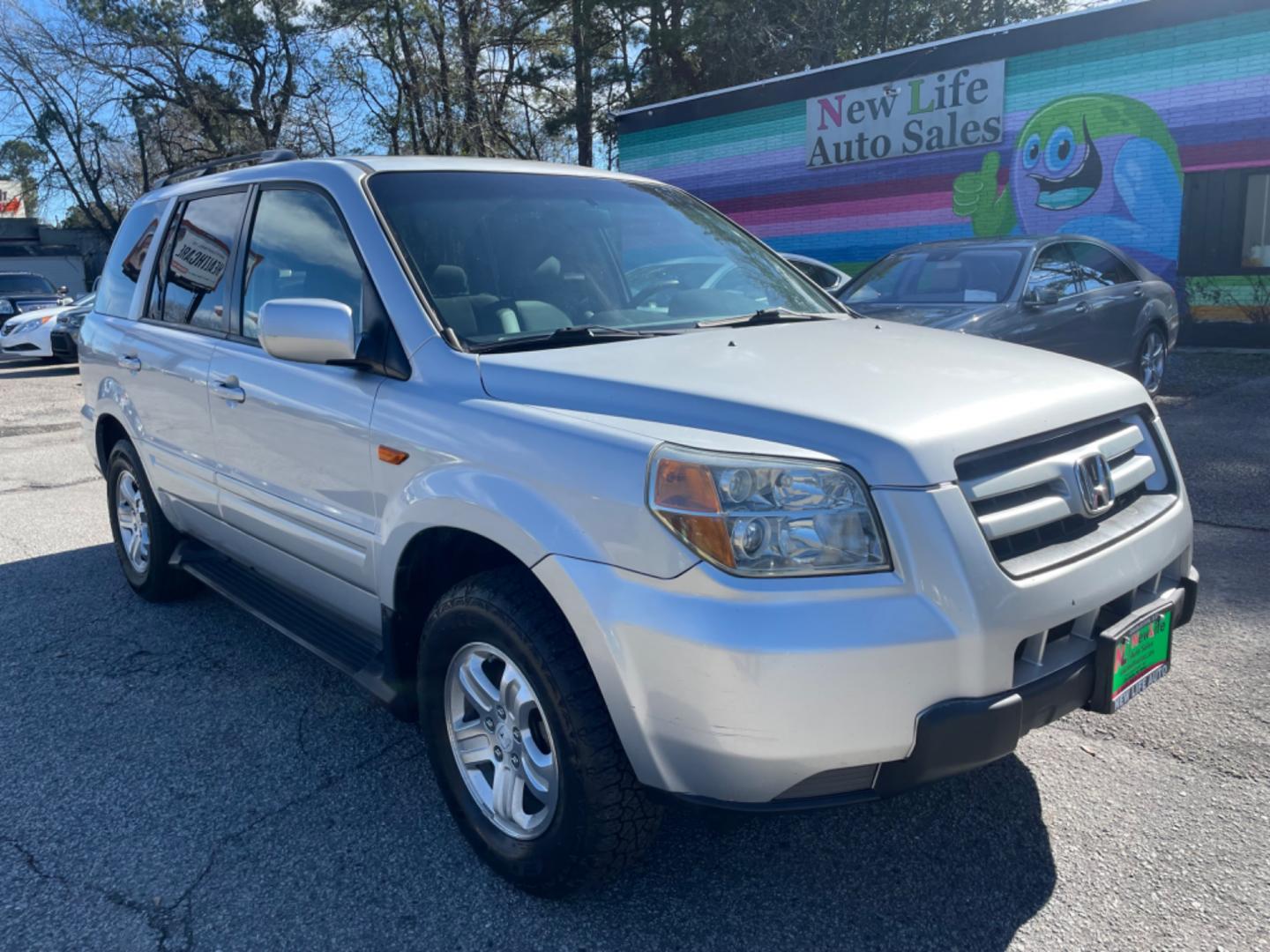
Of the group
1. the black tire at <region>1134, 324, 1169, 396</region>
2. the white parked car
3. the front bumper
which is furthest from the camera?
the white parked car

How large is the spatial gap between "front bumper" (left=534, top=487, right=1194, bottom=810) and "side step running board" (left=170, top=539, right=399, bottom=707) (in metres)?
1.10

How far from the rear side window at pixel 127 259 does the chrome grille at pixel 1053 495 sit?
4.01 m

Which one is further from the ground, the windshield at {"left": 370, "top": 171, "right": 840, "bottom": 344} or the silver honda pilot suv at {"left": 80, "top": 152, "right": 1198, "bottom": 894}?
the windshield at {"left": 370, "top": 171, "right": 840, "bottom": 344}

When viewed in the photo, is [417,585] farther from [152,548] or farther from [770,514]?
[152,548]

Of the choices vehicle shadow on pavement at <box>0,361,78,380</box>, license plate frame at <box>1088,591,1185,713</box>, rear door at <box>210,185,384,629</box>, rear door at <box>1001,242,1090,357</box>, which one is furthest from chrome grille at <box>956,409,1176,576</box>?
vehicle shadow on pavement at <box>0,361,78,380</box>

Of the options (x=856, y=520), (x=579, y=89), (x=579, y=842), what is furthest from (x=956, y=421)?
(x=579, y=89)

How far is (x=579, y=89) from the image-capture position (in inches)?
1083

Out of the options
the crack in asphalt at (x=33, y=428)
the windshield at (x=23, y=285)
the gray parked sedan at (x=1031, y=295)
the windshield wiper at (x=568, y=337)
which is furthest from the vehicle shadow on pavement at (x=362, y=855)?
the windshield at (x=23, y=285)

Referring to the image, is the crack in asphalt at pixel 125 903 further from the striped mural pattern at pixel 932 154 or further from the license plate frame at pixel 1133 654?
the striped mural pattern at pixel 932 154

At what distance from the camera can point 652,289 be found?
3.49m

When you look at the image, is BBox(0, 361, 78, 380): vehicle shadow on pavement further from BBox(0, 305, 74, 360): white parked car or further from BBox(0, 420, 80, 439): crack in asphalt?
BBox(0, 420, 80, 439): crack in asphalt

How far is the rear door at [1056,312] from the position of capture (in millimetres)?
7770

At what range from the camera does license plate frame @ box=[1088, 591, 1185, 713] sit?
7.76 ft

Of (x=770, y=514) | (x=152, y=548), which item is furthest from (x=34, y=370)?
(x=770, y=514)
